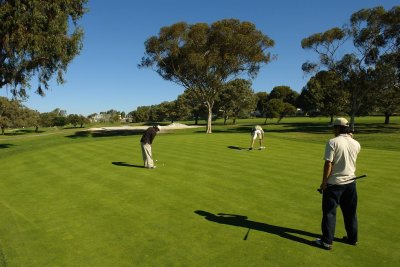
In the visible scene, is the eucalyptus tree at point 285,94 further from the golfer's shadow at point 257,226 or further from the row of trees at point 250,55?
the golfer's shadow at point 257,226

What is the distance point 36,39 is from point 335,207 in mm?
29790

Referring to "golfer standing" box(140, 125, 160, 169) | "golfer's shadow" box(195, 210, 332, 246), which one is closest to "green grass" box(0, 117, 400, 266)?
"golfer's shadow" box(195, 210, 332, 246)

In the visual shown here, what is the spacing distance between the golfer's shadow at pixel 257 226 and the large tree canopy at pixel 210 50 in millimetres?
41776

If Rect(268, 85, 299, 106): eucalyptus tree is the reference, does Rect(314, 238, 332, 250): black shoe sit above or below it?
below

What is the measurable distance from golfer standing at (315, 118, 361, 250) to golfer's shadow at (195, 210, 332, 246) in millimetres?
579

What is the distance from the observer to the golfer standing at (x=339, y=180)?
7.84m

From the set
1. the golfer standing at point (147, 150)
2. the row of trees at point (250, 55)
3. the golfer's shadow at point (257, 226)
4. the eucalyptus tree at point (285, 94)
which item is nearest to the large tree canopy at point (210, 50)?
the row of trees at point (250, 55)

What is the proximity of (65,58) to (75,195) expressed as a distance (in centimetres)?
2491

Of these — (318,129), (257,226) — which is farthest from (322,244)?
(318,129)

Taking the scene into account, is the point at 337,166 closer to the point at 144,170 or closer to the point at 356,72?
the point at 144,170

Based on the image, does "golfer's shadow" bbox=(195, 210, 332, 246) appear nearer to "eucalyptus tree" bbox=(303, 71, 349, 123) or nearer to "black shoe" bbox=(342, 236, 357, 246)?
"black shoe" bbox=(342, 236, 357, 246)

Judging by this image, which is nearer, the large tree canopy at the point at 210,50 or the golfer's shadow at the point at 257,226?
the golfer's shadow at the point at 257,226

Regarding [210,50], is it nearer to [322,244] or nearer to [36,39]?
[36,39]

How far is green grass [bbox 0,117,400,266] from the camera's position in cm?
747
